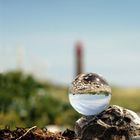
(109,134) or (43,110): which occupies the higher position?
(109,134)

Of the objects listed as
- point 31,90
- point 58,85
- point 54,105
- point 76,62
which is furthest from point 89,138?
point 76,62

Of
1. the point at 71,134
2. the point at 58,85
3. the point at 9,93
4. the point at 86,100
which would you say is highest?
the point at 86,100

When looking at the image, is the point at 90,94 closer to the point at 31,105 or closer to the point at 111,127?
the point at 111,127

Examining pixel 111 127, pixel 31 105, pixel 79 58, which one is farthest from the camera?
pixel 79 58

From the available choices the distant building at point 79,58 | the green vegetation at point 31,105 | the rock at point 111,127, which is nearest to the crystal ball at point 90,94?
the rock at point 111,127

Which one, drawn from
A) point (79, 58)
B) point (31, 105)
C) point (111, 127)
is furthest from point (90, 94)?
point (79, 58)

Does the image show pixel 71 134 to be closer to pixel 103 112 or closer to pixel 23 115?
pixel 103 112
